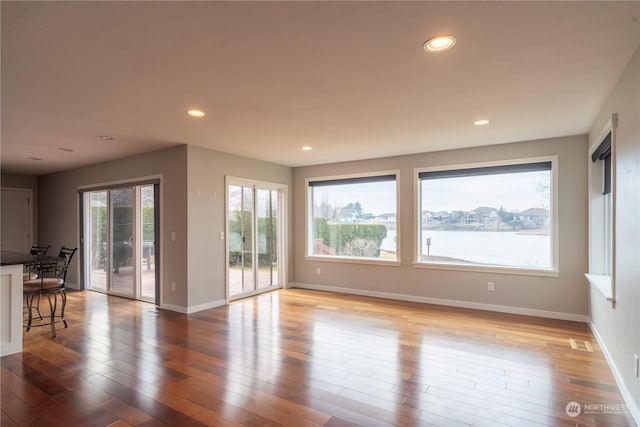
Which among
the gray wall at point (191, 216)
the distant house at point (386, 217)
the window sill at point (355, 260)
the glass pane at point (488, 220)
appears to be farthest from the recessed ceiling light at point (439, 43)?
the window sill at point (355, 260)

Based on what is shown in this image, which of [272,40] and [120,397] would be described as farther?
[120,397]

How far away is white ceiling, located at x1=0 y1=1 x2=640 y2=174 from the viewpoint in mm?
1841

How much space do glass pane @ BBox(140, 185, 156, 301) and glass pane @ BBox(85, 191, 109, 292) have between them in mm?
1083

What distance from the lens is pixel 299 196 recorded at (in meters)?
6.93

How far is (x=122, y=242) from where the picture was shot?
6.11m

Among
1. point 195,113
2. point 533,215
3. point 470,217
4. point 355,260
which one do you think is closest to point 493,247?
point 470,217

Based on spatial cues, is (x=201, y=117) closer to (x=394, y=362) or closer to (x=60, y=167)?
(x=394, y=362)

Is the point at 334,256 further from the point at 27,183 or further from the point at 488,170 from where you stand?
the point at 27,183

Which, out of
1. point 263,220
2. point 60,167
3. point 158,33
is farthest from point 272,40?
point 60,167

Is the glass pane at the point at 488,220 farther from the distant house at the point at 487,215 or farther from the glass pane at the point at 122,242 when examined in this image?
the glass pane at the point at 122,242

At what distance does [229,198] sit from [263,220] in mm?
941

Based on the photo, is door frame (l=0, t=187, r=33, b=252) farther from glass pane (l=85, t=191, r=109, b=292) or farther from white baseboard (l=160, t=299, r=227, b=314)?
white baseboard (l=160, t=299, r=227, b=314)

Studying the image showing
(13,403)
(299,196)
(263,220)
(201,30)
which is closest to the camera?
(201,30)

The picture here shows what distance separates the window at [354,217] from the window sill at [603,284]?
8.69ft
